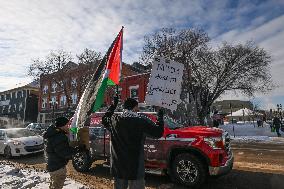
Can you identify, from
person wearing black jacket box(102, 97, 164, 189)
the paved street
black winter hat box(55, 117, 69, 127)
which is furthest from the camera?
the paved street

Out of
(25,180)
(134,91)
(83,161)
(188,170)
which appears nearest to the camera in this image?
(188,170)

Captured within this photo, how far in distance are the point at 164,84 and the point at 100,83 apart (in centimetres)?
144

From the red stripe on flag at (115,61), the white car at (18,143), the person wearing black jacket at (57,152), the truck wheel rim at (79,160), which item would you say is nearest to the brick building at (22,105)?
the white car at (18,143)

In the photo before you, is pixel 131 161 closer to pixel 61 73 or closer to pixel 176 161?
pixel 176 161

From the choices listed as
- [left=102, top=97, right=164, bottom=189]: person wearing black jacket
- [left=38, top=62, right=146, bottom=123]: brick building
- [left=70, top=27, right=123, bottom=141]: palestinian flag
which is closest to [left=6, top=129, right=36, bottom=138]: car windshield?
[left=70, top=27, right=123, bottom=141]: palestinian flag

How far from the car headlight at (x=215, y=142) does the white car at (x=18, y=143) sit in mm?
9523

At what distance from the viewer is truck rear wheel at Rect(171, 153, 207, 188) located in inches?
281

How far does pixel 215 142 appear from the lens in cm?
718

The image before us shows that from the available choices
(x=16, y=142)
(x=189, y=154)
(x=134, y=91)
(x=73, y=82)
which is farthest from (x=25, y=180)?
(x=73, y=82)

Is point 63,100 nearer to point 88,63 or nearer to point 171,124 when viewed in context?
point 88,63

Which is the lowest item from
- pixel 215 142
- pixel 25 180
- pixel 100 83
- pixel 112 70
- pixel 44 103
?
pixel 25 180

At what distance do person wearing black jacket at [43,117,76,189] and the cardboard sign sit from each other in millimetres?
1664

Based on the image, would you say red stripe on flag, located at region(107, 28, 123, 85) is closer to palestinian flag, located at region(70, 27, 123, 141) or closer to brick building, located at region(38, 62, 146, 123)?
Answer: palestinian flag, located at region(70, 27, 123, 141)

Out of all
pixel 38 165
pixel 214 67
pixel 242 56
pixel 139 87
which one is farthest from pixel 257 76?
pixel 38 165
